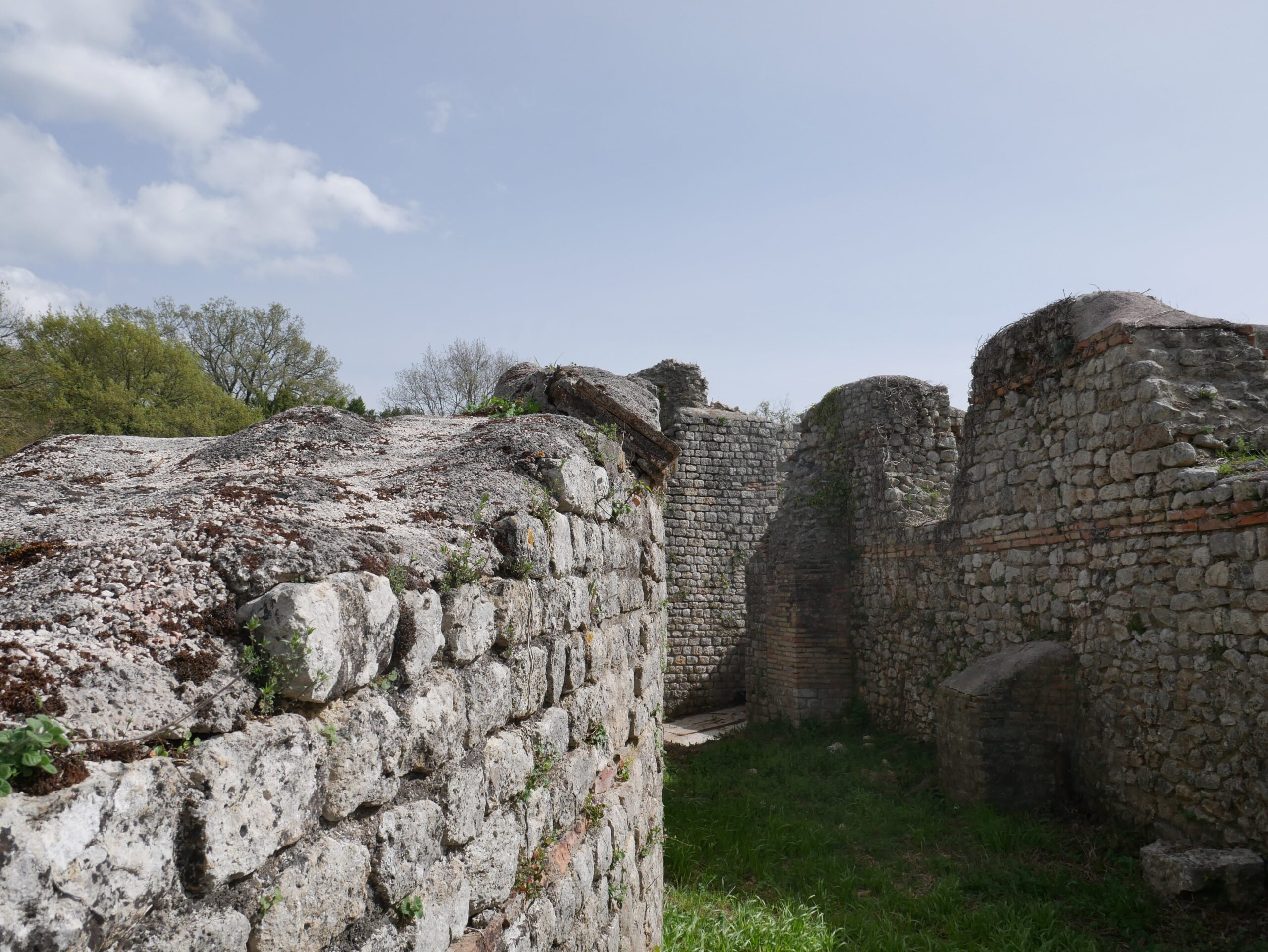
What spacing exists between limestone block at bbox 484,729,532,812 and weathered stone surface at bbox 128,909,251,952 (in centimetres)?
95

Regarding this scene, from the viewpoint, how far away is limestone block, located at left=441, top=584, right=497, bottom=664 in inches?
83.0

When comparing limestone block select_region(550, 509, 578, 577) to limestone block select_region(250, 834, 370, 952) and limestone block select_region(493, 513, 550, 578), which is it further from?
limestone block select_region(250, 834, 370, 952)

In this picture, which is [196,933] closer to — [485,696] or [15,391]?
[485,696]

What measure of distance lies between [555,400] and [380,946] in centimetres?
288

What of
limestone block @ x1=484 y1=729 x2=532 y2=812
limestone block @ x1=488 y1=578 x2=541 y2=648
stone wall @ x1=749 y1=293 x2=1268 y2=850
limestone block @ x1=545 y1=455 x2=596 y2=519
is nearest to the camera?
limestone block @ x1=484 y1=729 x2=532 y2=812

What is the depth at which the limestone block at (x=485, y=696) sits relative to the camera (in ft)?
7.08

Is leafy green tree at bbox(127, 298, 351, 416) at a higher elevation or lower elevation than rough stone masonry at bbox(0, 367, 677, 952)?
higher

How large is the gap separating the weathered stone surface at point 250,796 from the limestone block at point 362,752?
0.04 meters

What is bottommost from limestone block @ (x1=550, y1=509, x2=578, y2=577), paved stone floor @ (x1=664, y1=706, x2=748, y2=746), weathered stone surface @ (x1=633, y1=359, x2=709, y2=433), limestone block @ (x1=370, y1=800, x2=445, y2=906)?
paved stone floor @ (x1=664, y1=706, x2=748, y2=746)

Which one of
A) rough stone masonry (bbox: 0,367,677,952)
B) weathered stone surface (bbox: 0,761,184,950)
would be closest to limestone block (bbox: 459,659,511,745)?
rough stone masonry (bbox: 0,367,677,952)

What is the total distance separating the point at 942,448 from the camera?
11.1 metres

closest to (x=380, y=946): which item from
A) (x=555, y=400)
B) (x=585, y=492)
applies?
(x=585, y=492)

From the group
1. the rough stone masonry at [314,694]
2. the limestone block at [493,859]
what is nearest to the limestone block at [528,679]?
the rough stone masonry at [314,694]

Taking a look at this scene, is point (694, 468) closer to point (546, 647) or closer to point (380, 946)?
point (546, 647)
